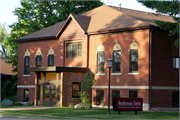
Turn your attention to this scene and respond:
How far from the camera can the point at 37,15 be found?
157 feet

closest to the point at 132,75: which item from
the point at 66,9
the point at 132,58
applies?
the point at 132,58

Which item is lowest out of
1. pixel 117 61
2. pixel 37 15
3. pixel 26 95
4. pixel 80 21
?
pixel 26 95

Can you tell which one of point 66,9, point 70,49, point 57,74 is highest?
point 66,9

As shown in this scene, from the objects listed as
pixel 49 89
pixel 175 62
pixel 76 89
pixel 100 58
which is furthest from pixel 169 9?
pixel 49 89

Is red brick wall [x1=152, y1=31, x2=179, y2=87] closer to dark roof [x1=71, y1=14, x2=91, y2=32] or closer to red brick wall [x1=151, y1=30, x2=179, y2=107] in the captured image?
red brick wall [x1=151, y1=30, x2=179, y2=107]

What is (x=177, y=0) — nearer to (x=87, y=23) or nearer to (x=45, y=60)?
(x=87, y=23)

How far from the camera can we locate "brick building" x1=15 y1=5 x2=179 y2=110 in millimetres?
29688

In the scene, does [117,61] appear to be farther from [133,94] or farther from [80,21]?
[80,21]

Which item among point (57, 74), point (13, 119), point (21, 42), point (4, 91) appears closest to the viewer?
point (13, 119)

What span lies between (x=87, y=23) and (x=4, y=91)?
693 inches

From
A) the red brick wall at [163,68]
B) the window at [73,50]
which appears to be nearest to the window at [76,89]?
the window at [73,50]

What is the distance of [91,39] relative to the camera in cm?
3372

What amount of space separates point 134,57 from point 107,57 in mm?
3035

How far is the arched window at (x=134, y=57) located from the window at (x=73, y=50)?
6.38m
